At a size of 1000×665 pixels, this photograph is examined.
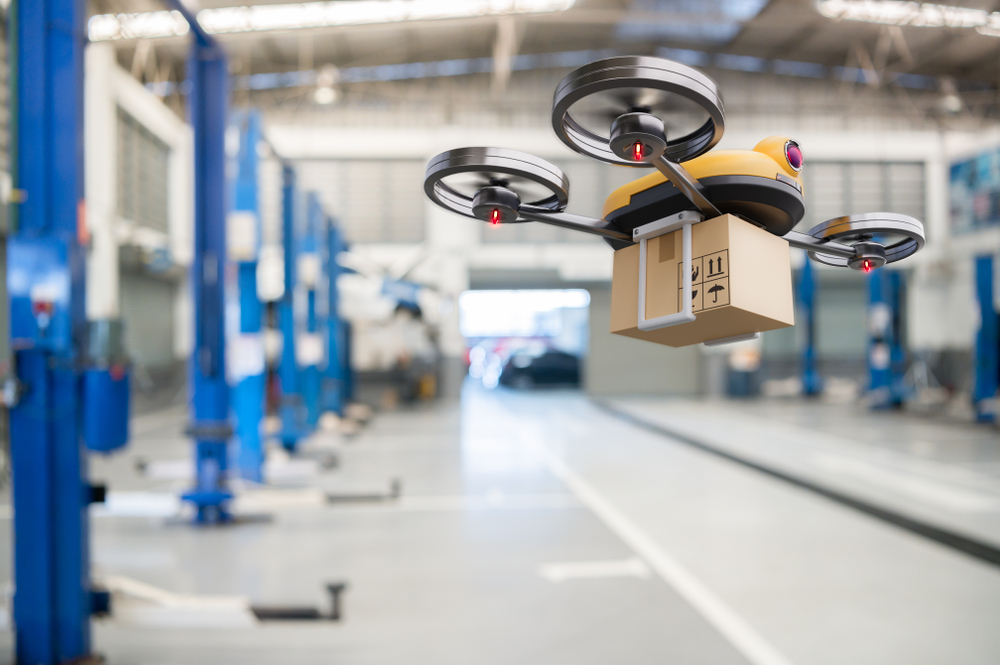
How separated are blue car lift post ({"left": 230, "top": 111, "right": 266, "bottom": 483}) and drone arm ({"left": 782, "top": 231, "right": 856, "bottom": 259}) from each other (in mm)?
4880

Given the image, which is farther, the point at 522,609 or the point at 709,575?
the point at 709,575

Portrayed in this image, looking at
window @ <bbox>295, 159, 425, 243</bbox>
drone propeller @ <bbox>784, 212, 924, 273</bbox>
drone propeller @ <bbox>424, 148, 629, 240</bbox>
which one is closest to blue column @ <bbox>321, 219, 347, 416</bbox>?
window @ <bbox>295, 159, 425, 243</bbox>

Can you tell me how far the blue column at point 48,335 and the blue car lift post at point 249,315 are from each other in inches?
104

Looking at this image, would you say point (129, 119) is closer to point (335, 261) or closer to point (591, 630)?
point (335, 261)

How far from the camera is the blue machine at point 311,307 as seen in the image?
24.0 feet

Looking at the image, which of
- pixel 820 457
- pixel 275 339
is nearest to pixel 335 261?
pixel 275 339

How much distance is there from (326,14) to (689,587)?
11.8m

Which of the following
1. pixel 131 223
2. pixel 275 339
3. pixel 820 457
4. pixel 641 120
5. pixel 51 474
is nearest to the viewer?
pixel 641 120

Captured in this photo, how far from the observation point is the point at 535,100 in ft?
51.0

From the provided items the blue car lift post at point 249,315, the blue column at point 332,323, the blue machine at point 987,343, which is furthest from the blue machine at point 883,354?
the blue car lift post at point 249,315

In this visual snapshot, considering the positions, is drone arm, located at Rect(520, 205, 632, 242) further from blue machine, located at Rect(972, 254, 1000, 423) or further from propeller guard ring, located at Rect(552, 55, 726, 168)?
blue machine, located at Rect(972, 254, 1000, 423)

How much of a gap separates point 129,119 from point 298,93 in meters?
4.37

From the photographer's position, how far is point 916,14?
471 inches

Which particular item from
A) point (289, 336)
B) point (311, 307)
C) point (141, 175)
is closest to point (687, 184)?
point (289, 336)
